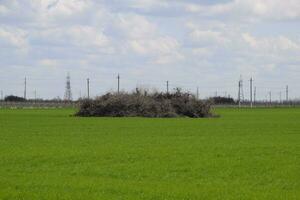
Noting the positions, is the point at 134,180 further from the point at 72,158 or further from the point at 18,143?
the point at 18,143

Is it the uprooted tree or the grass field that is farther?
the uprooted tree

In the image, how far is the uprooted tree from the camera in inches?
3036

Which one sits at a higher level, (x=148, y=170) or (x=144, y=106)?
(x=144, y=106)

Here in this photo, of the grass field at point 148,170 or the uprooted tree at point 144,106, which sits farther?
the uprooted tree at point 144,106

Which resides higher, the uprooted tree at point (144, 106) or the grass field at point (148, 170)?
the uprooted tree at point (144, 106)

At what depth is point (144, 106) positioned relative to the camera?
77188 mm

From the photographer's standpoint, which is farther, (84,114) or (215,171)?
(84,114)

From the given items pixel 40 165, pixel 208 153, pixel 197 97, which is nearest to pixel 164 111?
pixel 197 97

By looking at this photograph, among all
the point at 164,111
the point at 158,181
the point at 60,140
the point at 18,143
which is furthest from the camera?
the point at 164,111

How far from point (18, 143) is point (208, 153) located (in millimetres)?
9164

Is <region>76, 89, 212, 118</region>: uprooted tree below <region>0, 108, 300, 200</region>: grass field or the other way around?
the other way around

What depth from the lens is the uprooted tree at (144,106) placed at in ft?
253

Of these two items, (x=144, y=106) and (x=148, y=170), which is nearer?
(x=148, y=170)

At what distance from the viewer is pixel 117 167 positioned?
2041 centimetres
